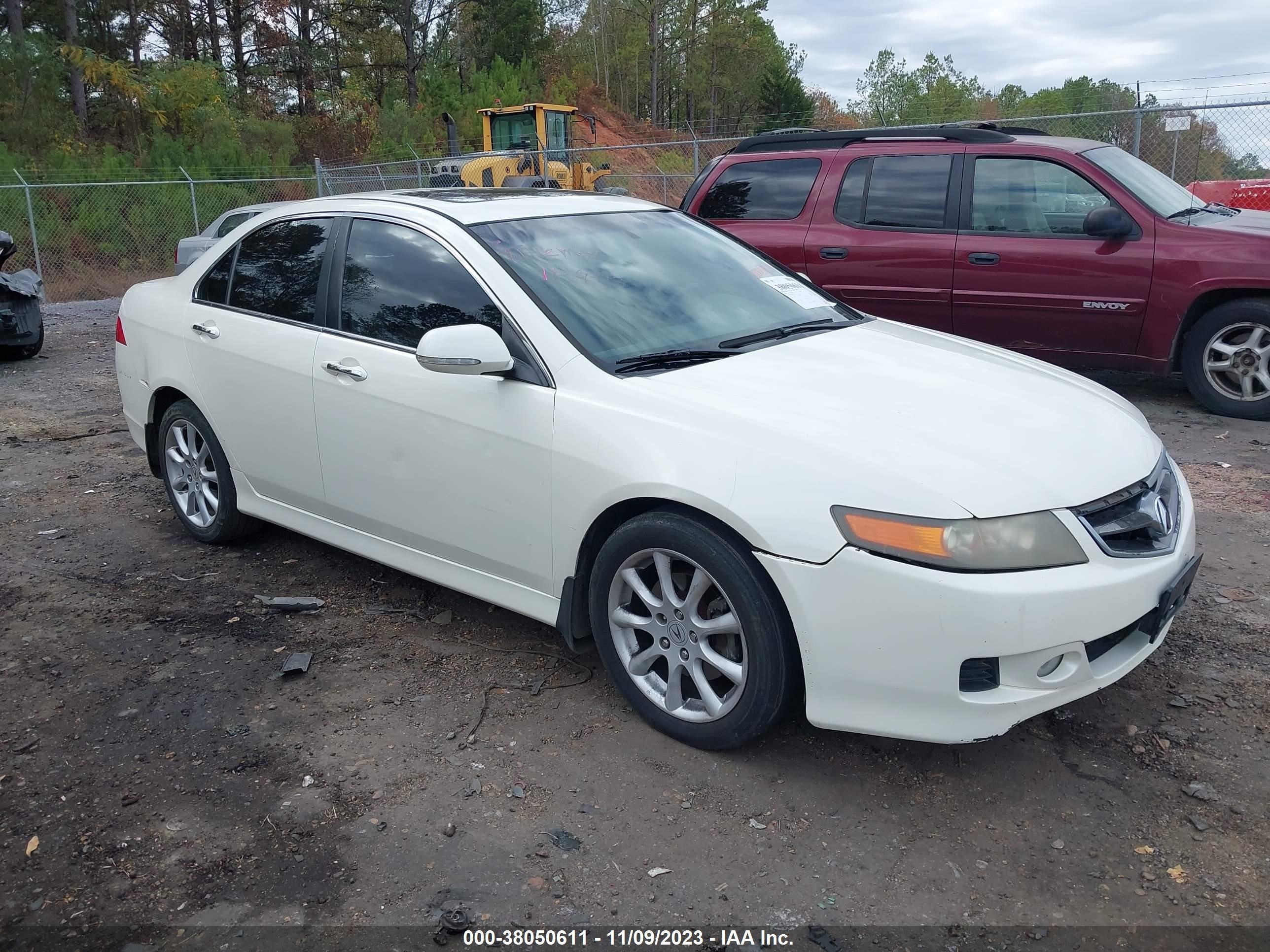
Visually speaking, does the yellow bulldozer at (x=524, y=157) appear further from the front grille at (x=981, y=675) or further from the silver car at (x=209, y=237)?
the front grille at (x=981, y=675)

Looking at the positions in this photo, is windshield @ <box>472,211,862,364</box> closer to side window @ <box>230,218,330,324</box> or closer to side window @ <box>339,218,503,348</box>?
side window @ <box>339,218,503,348</box>

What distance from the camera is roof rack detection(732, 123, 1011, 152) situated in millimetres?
7355

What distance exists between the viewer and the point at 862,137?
7.80 metres

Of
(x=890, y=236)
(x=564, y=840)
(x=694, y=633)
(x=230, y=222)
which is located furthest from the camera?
(x=230, y=222)

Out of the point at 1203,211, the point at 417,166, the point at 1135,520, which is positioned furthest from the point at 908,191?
the point at 417,166

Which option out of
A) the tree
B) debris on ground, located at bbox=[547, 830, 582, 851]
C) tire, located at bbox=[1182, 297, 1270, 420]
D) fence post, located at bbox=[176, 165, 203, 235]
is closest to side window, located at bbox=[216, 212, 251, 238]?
fence post, located at bbox=[176, 165, 203, 235]

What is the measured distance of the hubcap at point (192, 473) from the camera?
4.89 m

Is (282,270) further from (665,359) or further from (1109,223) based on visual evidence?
(1109,223)

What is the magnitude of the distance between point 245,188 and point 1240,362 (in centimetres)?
2055

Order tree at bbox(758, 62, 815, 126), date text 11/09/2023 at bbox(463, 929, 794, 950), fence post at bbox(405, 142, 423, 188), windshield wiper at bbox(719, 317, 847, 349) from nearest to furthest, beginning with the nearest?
date text 11/09/2023 at bbox(463, 929, 794, 950)
windshield wiper at bbox(719, 317, 847, 349)
fence post at bbox(405, 142, 423, 188)
tree at bbox(758, 62, 815, 126)

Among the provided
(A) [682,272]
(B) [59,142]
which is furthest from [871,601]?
(B) [59,142]

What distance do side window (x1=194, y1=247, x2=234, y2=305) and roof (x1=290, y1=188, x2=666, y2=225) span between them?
1.60 ft

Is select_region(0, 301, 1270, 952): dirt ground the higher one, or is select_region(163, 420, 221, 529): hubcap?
select_region(163, 420, 221, 529): hubcap

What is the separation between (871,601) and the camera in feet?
8.77
